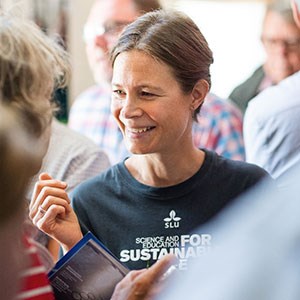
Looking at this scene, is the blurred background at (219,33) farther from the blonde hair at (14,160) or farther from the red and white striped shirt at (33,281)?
the blonde hair at (14,160)

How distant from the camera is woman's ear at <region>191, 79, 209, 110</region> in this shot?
209 centimetres

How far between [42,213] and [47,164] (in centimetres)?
62

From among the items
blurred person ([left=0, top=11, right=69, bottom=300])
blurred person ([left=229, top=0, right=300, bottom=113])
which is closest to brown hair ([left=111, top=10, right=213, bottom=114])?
blurred person ([left=0, top=11, right=69, bottom=300])

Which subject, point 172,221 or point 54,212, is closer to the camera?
point 54,212

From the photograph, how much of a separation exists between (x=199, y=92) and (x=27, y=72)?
1012mm

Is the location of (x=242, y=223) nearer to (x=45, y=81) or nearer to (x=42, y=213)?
(x=45, y=81)

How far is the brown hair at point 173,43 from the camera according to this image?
2.00 meters

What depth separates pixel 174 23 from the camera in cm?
205

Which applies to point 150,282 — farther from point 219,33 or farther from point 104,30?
point 219,33

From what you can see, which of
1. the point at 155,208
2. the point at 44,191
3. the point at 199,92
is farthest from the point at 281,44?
the point at 44,191

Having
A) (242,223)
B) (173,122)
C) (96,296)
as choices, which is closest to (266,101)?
(173,122)

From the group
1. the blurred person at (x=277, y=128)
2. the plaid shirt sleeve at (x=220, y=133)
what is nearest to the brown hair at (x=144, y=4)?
the plaid shirt sleeve at (x=220, y=133)

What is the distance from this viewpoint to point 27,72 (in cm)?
115

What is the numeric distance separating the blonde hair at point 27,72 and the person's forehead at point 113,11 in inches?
77.6
